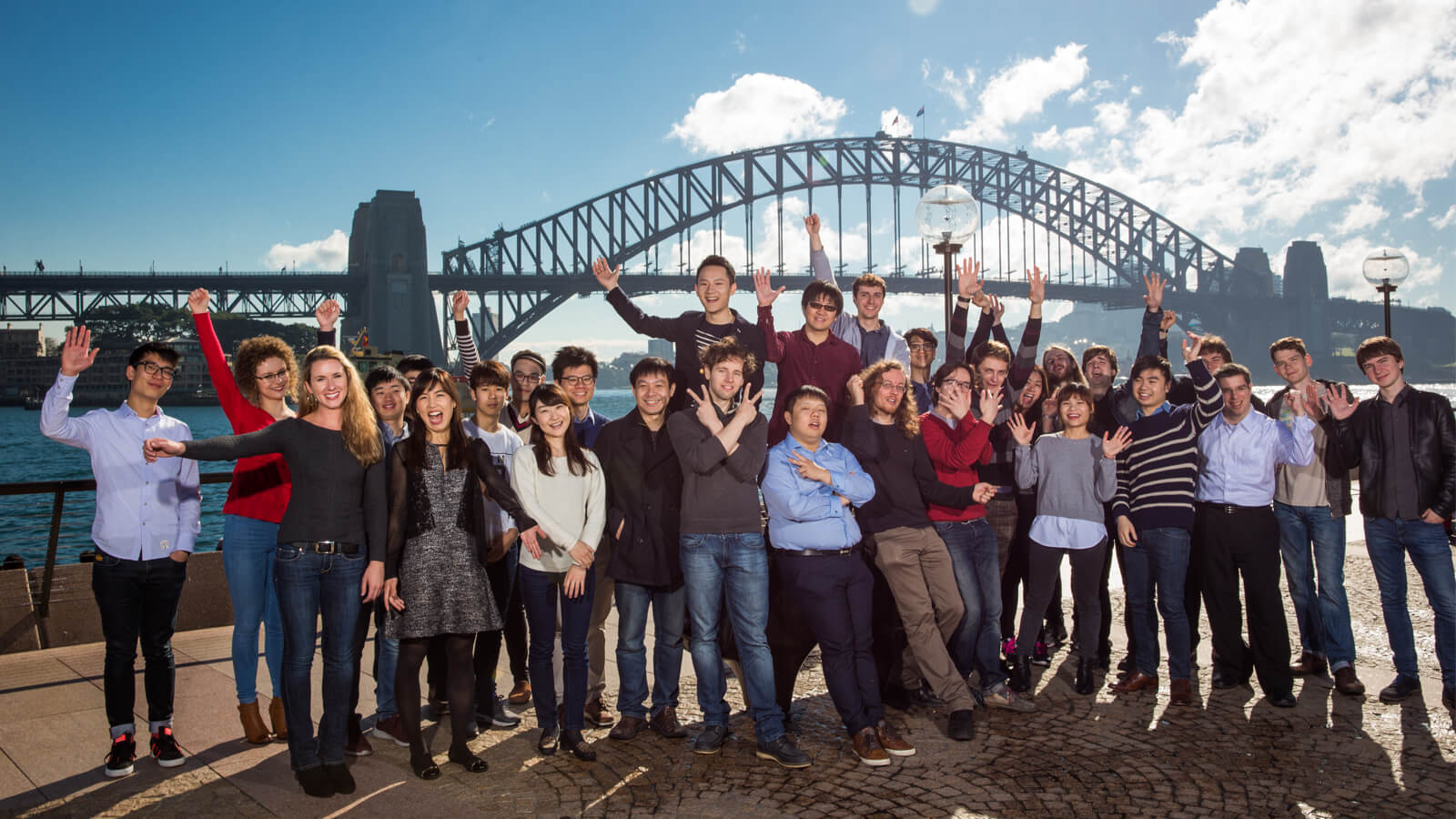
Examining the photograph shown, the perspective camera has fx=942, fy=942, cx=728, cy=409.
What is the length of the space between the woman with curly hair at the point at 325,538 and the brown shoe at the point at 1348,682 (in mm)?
4039

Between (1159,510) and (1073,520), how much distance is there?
15.8 inches

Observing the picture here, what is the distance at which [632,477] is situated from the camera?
3738 millimetres

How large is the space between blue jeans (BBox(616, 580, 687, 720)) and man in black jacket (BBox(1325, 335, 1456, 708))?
9.92ft

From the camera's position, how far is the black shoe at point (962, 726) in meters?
3.65

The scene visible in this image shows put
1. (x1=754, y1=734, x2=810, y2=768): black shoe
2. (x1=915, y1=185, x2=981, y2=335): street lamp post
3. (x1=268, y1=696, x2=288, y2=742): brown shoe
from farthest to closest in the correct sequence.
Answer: (x1=915, y1=185, x2=981, y2=335): street lamp post → (x1=268, y1=696, x2=288, y2=742): brown shoe → (x1=754, y1=734, x2=810, y2=768): black shoe

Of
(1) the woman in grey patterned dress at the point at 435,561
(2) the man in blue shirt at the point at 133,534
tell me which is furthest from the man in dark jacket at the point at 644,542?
(2) the man in blue shirt at the point at 133,534

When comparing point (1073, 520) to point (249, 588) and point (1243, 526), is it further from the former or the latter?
point (249, 588)

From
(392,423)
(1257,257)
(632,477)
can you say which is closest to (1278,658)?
(632,477)

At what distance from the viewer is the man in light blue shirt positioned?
411cm

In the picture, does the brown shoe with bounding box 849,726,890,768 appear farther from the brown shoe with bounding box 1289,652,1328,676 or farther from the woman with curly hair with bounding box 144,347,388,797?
the brown shoe with bounding box 1289,652,1328,676

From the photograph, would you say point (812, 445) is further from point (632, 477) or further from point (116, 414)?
point (116, 414)

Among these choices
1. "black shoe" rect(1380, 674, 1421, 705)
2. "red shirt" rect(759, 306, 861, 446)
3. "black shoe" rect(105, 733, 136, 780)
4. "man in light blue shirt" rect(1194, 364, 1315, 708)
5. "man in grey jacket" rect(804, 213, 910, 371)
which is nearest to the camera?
"black shoe" rect(105, 733, 136, 780)

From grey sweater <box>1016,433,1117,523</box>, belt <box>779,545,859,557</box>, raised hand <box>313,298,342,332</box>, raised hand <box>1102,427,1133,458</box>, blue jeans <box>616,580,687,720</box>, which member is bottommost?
blue jeans <box>616,580,687,720</box>

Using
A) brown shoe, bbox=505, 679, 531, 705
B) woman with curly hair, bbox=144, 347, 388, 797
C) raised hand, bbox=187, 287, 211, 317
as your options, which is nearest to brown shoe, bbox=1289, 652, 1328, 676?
brown shoe, bbox=505, 679, 531, 705
